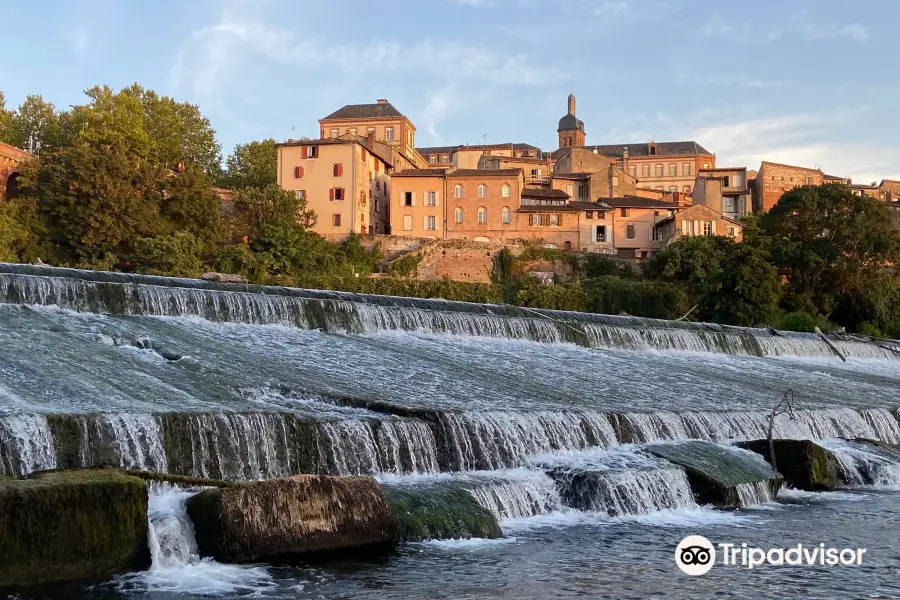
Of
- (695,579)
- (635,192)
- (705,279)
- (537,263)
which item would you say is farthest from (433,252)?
(695,579)

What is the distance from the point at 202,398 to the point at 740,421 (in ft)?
32.5

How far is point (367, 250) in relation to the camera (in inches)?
2235

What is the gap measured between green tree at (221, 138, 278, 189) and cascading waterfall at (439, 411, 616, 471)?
56.7m

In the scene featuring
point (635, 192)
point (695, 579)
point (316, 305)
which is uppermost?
point (635, 192)

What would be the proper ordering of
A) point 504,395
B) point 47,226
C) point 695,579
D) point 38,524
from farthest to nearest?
point 47,226 → point 504,395 → point 695,579 → point 38,524

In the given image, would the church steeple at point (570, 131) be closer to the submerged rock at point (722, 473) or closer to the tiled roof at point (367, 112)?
the tiled roof at point (367, 112)

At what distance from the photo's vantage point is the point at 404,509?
10625mm

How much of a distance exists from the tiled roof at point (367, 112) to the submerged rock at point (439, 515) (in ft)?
235

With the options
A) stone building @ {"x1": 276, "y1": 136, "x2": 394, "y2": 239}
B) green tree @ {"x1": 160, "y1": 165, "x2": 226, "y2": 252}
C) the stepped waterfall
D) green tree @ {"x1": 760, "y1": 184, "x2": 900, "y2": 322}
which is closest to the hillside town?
stone building @ {"x1": 276, "y1": 136, "x2": 394, "y2": 239}

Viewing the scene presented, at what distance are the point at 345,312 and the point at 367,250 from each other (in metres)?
33.9

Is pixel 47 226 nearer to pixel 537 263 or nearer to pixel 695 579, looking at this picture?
pixel 537 263

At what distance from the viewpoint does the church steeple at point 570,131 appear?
110 m

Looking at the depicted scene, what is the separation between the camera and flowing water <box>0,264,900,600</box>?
926 cm

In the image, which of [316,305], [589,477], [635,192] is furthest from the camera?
[635,192]
